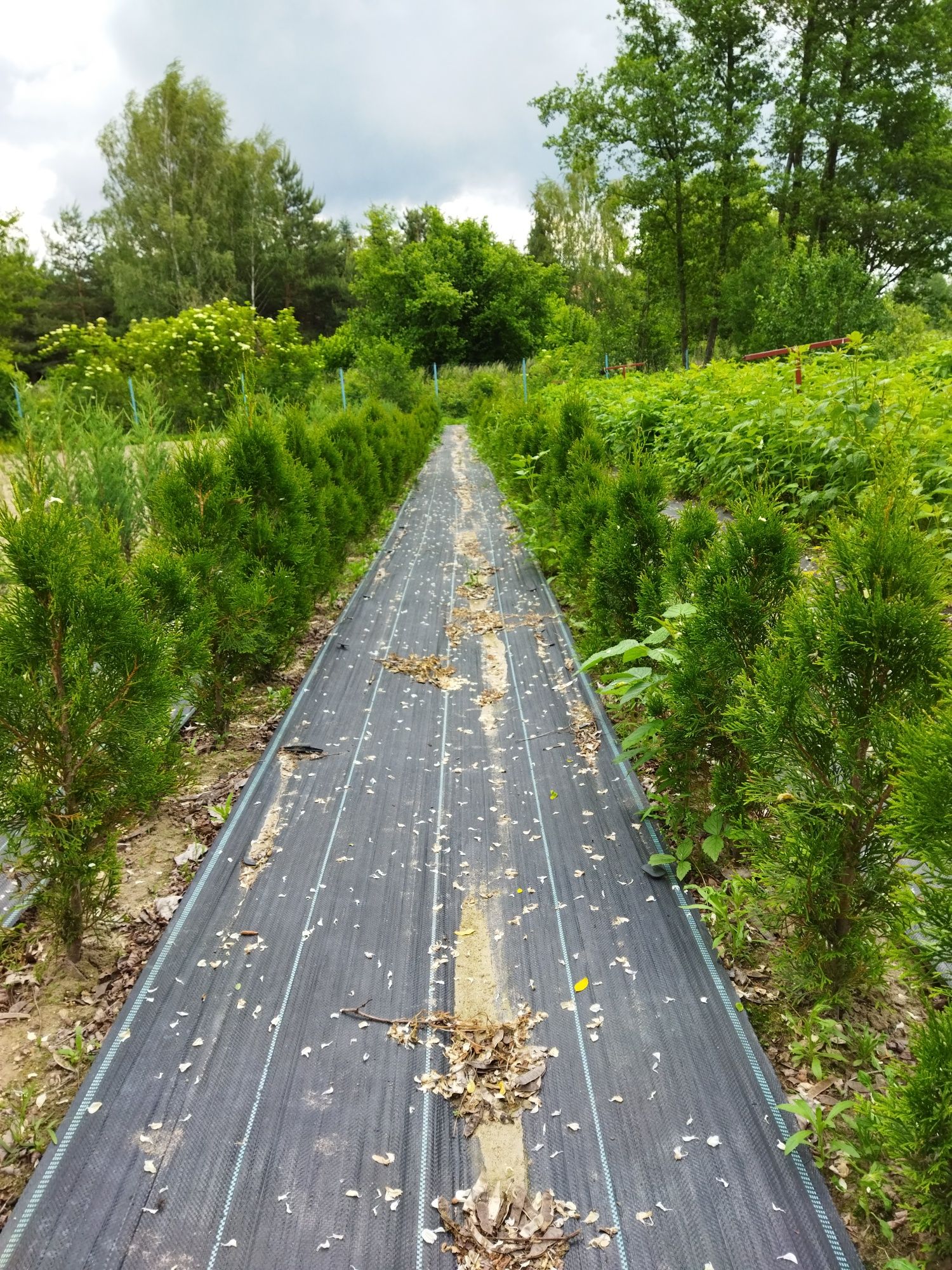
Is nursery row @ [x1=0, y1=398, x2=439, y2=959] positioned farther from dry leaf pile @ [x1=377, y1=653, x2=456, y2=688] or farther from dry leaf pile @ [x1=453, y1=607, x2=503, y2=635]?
dry leaf pile @ [x1=453, y1=607, x2=503, y2=635]

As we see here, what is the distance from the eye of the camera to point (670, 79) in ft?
63.3

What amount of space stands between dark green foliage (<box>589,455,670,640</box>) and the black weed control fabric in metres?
0.86

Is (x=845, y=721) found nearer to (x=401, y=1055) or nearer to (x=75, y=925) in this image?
(x=401, y=1055)

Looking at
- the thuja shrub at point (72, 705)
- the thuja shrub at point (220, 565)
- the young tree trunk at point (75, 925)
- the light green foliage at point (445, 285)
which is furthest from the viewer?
the light green foliage at point (445, 285)

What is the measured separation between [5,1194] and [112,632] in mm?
1629

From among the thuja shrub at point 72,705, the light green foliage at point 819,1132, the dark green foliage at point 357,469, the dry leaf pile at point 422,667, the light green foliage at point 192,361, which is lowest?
the light green foliage at point 819,1132

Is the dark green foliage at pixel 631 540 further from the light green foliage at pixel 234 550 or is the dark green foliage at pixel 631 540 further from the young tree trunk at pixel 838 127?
the young tree trunk at pixel 838 127

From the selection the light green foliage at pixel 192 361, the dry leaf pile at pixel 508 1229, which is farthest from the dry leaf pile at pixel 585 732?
the light green foliage at pixel 192 361

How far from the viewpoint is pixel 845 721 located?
81.5 inches

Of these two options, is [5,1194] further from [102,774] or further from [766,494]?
[766,494]

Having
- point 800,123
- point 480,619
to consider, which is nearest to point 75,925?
point 480,619

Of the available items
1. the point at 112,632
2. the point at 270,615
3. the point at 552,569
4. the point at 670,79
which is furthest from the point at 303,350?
the point at 112,632

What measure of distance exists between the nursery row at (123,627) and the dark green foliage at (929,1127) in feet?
8.07

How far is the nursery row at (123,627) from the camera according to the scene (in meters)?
2.25
